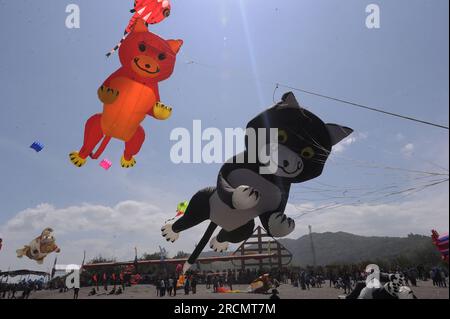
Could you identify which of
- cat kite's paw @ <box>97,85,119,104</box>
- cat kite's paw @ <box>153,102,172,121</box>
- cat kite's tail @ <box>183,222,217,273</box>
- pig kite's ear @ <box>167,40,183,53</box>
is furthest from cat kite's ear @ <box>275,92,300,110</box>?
cat kite's paw @ <box>97,85,119,104</box>

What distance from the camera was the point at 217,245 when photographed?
964 centimetres

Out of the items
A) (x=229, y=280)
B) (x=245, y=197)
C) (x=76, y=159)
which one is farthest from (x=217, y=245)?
(x=229, y=280)

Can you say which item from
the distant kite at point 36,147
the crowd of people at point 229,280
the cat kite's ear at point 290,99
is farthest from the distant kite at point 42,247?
the cat kite's ear at point 290,99

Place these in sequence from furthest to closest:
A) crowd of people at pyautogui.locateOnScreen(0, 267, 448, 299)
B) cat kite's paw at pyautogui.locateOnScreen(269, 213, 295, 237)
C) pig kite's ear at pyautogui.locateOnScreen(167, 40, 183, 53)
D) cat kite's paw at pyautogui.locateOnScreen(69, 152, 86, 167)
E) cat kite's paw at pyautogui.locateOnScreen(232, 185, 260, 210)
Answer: crowd of people at pyautogui.locateOnScreen(0, 267, 448, 299), cat kite's paw at pyautogui.locateOnScreen(69, 152, 86, 167), pig kite's ear at pyautogui.locateOnScreen(167, 40, 183, 53), cat kite's paw at pyautogui.locateOnScreen(269, 213, 295, 237), cat kite's paw at pyautogui.locateOnScreen(232, 185, 260, 210)

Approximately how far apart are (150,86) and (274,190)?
418 centimetres

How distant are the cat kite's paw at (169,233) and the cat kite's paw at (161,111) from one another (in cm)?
306

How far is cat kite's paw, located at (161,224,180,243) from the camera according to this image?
9.71 m

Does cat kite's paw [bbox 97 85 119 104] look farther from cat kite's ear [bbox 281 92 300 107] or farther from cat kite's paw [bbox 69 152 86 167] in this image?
cat kite's ear [bbox 281 92 300 107]

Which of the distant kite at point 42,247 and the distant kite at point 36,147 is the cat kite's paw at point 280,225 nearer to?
the distant kite at point 36,147

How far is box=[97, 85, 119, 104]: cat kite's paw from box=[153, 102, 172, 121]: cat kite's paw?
3.61ft
